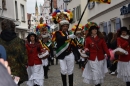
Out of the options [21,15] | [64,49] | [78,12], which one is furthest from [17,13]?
[64,49]

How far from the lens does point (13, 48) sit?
4738 millimetres

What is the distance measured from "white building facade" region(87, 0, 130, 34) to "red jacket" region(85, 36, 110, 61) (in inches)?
281

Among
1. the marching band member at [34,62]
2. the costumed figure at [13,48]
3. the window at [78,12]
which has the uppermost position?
the window at [78,12]

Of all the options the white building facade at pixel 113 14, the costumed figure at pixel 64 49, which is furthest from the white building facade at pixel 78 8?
the costumed figure at pixel 64 49

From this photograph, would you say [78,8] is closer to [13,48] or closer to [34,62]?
[34,62]

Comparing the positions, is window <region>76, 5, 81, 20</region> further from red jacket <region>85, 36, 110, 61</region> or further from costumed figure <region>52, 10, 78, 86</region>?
red jacket <region>85, 36, 110, 61</region>

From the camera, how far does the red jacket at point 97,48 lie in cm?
645

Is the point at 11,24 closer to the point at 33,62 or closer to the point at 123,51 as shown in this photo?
the point at 33,62

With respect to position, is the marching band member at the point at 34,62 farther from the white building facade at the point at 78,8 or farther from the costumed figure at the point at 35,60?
the white building facade at the point at 78,8

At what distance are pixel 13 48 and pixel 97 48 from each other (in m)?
2.30

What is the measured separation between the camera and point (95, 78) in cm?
641

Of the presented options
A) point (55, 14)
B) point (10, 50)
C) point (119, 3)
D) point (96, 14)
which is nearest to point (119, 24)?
point (119, 3)

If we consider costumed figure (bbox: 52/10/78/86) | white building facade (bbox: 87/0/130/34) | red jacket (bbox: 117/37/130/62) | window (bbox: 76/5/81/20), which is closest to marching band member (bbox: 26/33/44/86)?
costumed figure (bbox: 52/10/78/86)

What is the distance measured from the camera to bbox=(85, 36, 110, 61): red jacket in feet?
21.2
